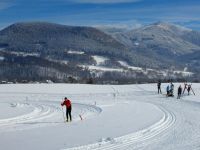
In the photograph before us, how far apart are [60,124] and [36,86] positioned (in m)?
38.7

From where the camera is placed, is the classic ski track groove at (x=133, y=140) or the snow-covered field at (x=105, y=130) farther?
the snow-covered field at (x=105, y=130)

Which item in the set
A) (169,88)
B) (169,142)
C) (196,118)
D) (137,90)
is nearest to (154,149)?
(169,142)

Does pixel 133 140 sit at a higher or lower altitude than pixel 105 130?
lower

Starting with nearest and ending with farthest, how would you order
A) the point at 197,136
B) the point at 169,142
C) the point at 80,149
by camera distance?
the point at 80,149 < the point at 169,142 < the point at 197,136

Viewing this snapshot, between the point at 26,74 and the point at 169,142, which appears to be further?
the point at 26,74

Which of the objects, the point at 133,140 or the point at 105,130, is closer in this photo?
the point at 133,140

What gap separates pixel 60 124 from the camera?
26.8 meters

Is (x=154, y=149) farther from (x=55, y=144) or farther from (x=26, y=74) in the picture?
(x=26, y=74)

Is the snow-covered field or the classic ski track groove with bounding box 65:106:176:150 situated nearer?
the classic ski track groove with bounding box 65:106:176:150

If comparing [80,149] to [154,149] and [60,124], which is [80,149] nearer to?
[154,149]

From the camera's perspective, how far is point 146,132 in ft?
75.9

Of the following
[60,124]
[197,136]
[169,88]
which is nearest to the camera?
[197,136]

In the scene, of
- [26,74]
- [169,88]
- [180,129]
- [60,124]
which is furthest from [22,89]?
[26,74]

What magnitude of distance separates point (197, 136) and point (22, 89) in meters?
43.5
